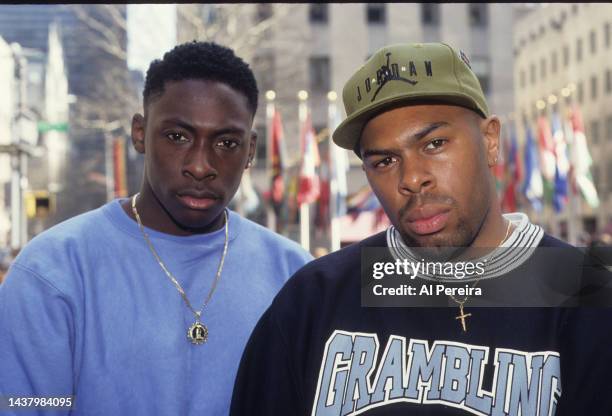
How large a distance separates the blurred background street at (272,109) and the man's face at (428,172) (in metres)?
5.42

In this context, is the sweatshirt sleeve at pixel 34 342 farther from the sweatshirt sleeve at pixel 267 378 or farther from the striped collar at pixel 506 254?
the striped collar at pixel 506 254

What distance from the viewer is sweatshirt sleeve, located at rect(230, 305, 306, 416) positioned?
234 cm

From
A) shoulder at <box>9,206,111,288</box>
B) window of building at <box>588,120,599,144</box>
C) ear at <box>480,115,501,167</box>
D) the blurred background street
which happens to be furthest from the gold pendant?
window of building at <box>588,120,599,144</box>

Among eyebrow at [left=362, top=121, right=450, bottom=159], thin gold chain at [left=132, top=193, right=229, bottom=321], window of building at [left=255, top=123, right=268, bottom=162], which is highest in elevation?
window of building at [left=255, top=123, right=268, bottom=162]

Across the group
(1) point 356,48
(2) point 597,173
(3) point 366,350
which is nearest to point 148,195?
(3) point 366,350

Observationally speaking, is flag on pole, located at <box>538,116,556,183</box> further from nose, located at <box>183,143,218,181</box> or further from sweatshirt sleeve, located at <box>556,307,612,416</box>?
sweatshirt sleeve, located at <box>556,307,612,416</box>

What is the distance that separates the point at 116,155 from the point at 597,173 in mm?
32733

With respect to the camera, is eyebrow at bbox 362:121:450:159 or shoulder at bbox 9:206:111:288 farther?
shoulder at bbox 9:206:111:288

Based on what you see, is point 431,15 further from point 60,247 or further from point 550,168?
point 60,247

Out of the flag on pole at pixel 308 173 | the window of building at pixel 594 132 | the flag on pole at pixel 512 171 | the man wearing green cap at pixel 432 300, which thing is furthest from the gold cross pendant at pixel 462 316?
the window of building at pixel 594 132

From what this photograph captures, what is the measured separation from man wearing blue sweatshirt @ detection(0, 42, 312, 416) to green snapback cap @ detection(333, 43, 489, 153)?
68 centimetres

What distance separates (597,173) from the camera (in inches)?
1896

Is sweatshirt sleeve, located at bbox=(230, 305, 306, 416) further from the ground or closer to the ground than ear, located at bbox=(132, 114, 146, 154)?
closer to the ground

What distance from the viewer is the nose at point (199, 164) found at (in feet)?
9.41
